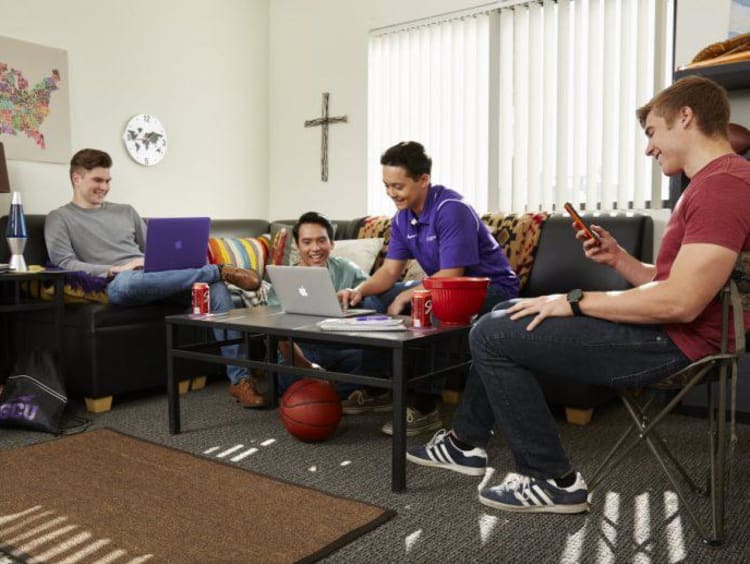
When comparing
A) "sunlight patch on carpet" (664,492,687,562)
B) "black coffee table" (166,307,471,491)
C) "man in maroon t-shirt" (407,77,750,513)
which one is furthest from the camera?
"black coffee table" (166,307,471,491)

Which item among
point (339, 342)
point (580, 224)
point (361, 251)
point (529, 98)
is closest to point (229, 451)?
point (339, 342)

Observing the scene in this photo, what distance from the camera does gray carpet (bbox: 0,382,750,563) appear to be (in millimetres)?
1723

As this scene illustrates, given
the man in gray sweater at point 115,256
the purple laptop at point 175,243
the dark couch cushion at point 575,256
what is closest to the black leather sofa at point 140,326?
the dark couch cushion at point 575,256

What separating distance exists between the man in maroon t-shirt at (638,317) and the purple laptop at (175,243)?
1.70 metres

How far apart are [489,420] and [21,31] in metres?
3.19

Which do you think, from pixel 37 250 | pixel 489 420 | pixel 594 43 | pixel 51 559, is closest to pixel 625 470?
pixel 489 420

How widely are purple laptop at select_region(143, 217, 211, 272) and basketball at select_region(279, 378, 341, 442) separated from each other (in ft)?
3.36

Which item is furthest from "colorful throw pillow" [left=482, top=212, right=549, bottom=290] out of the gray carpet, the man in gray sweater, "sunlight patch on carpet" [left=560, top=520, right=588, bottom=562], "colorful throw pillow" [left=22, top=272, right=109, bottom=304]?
"colorful throw pillow" [left=22, top=272, right=109, bottom=304]

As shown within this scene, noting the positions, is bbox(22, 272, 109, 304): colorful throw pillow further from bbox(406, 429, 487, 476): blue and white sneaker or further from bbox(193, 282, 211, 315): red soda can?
bbox(406, 429, 487, 476): blue and white sneaker

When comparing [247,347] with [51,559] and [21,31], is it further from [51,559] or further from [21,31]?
[21,31]

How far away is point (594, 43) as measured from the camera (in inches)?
154

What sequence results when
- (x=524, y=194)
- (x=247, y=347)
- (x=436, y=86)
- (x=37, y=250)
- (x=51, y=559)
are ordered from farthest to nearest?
(x=436, y=86) → (x=524, y=194) → (x=37, y=250) → (x=247, y=347) → (x=51, y=559)

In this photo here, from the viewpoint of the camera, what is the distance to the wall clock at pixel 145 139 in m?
4.36

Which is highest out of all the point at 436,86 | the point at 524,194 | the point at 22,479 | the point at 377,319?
the point at 436,86
